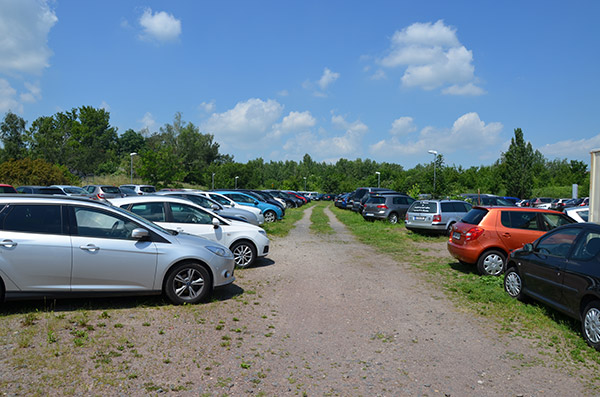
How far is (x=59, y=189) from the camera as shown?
24.0 meters

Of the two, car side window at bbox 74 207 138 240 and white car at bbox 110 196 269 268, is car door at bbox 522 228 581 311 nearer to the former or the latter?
white car at bbox 110 196 269 268

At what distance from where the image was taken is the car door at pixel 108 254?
20.1 feet

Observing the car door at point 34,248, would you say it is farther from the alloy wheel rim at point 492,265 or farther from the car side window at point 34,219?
the alloy wheel rim at point 492,265

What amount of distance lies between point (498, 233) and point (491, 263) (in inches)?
27.7

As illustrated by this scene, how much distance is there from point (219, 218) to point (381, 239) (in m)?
9.17

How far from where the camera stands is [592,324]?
5418mm

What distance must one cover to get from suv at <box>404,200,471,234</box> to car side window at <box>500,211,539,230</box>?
7.53 metres

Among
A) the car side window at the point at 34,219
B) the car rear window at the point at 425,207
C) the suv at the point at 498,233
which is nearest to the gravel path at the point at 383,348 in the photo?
the suv at the point at 498,233

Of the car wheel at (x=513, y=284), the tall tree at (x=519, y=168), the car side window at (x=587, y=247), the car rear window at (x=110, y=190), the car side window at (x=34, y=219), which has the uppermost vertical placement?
the tall tree at (x=519, y=168)

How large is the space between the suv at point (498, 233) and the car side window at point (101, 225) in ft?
24.0

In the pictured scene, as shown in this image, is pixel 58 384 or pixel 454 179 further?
pixel 454 179

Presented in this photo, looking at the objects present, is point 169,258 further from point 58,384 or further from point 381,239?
point 381,239

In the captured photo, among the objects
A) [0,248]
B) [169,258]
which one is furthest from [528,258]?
[0,248]

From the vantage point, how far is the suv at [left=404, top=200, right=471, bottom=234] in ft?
58.1
